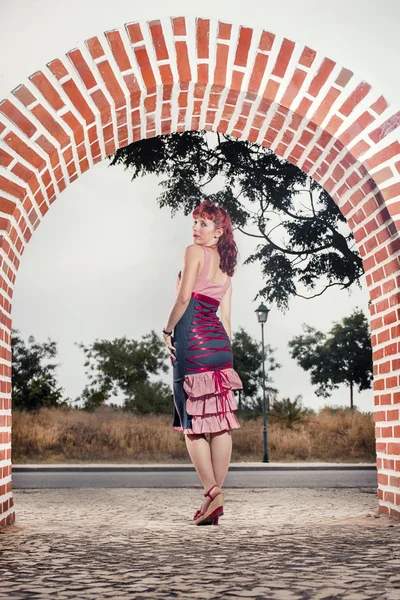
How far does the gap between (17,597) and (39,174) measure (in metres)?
2.52

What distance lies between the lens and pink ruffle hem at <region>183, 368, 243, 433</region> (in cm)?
500

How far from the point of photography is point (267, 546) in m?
3.84

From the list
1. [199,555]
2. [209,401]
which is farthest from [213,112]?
[199,555]

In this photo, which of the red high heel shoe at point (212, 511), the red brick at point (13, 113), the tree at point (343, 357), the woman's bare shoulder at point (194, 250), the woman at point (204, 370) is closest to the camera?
the red brick at point (13, 113)

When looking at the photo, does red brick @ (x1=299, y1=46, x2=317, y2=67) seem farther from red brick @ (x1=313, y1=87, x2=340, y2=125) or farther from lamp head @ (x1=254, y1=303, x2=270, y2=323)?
lamp head @ (x1=254, y1=303, x2=270, y2=323)

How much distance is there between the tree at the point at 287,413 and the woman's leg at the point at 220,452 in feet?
55.6

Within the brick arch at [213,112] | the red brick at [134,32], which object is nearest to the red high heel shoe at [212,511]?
the brick arch at [213,112]

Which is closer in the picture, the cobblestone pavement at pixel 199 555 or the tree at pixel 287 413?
the cobblestone pavement at pixel 199 555

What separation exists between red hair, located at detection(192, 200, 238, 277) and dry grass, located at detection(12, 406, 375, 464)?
13.6 m

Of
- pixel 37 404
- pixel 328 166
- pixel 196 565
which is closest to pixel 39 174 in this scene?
pixel 328 166

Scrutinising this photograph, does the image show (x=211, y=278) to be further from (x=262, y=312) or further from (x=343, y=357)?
(x=343, y=357)

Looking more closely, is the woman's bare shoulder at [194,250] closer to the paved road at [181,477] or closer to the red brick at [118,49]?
the red brick at [118,49]

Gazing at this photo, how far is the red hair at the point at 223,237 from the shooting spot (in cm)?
543

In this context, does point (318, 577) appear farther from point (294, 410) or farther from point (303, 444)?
point (294, 410)
